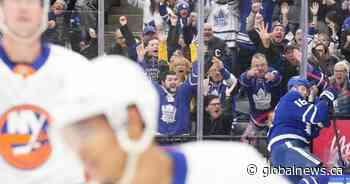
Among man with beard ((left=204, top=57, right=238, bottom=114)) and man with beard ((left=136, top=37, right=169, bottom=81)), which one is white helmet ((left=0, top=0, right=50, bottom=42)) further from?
man with beard ((left=204, top=57, right=238, bottom=114))

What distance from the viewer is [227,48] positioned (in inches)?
258

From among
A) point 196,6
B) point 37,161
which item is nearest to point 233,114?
point 196,6

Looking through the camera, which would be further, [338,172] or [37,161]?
[338,172]

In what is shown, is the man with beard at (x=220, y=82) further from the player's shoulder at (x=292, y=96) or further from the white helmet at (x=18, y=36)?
the white helmet at (x=18, y=36)

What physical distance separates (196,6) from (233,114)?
89 centimetres

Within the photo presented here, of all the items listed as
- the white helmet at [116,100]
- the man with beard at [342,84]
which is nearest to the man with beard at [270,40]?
the man with beard at [342,84]

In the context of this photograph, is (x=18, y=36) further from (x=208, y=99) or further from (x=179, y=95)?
(x=208, y=99)

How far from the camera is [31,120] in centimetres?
203

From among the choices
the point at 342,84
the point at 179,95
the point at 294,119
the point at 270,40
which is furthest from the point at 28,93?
the point at 342,84

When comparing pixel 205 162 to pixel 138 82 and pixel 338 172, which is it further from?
pixel 338 172

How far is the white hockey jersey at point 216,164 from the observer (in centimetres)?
142

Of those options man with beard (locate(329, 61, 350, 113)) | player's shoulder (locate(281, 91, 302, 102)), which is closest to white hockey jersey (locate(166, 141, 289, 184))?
player's shoulder (locate(281, 91, 302, 102))

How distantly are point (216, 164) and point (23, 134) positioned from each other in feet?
2.51

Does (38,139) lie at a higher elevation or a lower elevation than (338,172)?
higher
